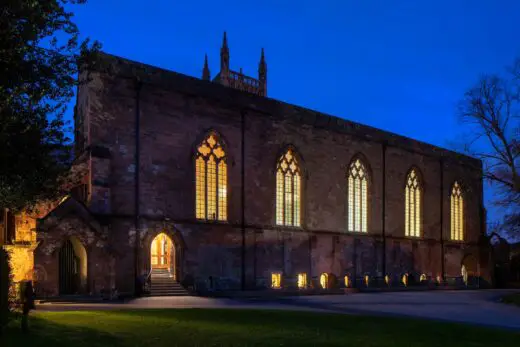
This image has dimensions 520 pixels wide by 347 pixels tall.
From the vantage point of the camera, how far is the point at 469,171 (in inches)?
1935

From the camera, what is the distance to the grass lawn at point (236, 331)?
42.2 ft

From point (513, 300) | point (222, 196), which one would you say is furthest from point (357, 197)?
point (513, 300)

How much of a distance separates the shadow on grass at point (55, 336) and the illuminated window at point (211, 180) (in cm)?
1533

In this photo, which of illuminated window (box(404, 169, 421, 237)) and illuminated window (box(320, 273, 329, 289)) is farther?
illuminated window (box(404, 169, 421, 237))

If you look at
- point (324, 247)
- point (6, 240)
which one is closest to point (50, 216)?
point (6, 240)

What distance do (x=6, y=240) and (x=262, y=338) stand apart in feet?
54.9

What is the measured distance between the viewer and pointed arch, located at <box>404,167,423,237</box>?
42.8 metres

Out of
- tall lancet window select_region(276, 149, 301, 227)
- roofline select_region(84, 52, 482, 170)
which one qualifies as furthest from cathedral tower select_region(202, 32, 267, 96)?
tall lancet window select_region(276, 149, 301, 227)

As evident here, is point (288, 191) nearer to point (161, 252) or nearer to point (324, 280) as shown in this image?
point (324, 280)

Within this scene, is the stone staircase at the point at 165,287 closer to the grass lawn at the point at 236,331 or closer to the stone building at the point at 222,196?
the stone building at the point at 222,196

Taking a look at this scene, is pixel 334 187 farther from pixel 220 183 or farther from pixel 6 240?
pixel 6 240

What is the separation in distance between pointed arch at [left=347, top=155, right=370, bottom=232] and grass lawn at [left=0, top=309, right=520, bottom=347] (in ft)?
65.6

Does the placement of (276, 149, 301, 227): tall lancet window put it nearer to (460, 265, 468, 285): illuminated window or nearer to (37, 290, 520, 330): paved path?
(37, 290, 520, 330): paved path

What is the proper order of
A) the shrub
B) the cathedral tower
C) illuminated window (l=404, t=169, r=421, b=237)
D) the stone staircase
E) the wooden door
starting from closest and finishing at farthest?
the shrub → the stone staircase → the wooden door → illuminated window (l=404, t=169, r=421, b=237) → the cathedral tower
